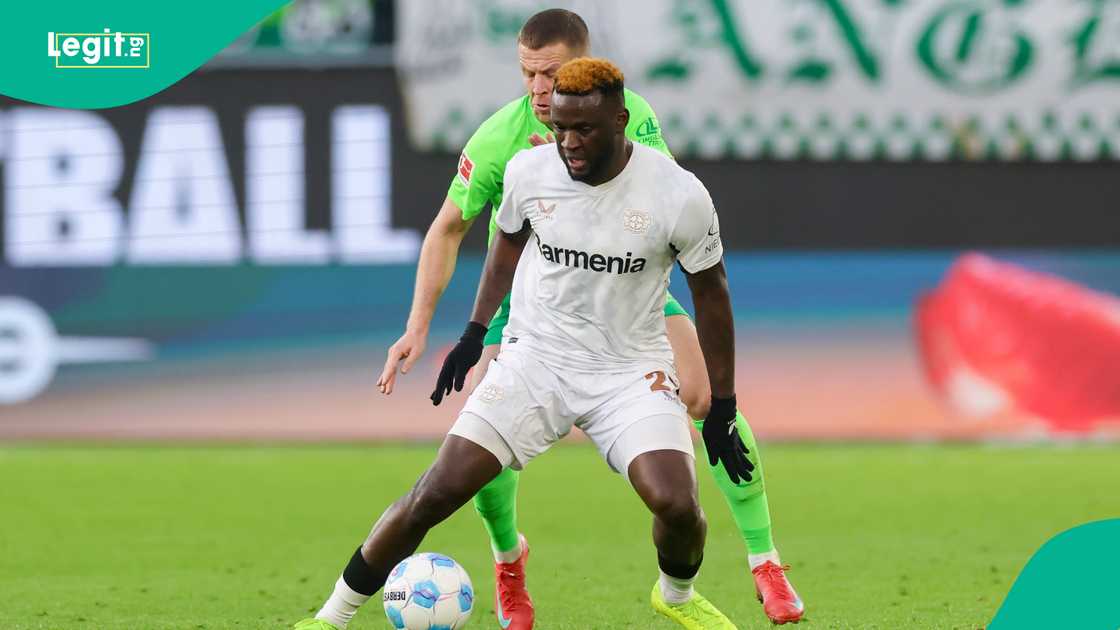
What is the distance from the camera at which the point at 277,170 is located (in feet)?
45.4

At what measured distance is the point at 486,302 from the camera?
5.74 meters

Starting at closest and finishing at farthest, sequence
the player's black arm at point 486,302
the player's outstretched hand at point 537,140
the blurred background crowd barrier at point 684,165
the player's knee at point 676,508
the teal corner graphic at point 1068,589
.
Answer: the player's knee at point 676,508 → the player's black arm at point 486,302 → the player's outstretched hand at point 537,140 → the teal corner graphic at point 1068,589 → the blurred background crowd barrier at point 684,165

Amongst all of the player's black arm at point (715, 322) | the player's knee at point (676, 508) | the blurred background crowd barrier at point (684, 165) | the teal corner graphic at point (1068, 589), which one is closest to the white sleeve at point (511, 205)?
the player's black arm at point (715, 322)

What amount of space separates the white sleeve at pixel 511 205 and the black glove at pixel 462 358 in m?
0.38

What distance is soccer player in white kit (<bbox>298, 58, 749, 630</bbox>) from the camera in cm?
534

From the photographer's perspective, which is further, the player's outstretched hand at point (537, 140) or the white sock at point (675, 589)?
the player's outstretched hand at point (537, 140)

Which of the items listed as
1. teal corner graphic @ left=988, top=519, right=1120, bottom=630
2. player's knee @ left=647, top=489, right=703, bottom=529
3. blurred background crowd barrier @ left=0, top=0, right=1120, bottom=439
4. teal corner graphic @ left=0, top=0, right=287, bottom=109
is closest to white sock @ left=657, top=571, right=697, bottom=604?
player's knee @ left=647, top=489, right=703, bottom=529

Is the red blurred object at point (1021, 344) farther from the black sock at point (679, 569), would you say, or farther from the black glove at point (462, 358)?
the black glove at point (462, 358)

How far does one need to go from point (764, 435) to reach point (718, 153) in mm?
2376

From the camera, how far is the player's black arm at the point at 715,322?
5.45 m

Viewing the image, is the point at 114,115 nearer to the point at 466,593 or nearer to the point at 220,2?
the point at 220,2

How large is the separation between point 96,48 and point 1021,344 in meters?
7.70

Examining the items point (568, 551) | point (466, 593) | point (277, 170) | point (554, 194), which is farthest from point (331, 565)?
point (277, 170)

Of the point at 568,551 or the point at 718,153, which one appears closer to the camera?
Result: the point at 568,551
